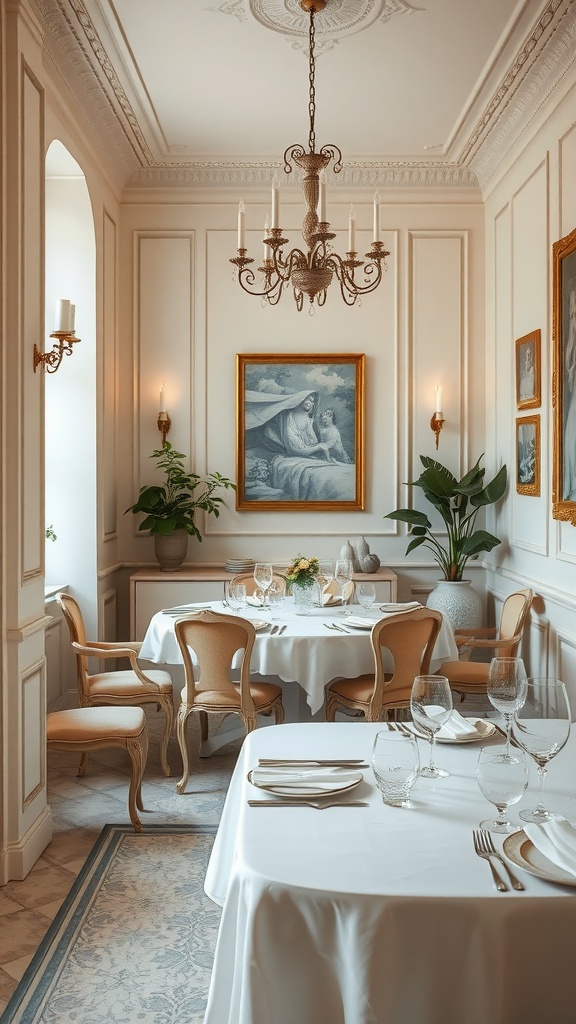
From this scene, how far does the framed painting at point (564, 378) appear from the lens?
428 centimetres

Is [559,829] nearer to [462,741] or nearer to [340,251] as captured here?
[462,741]

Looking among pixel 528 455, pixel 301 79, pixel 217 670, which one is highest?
pixel 301 79

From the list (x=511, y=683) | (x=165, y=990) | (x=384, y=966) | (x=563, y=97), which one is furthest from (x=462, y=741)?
(x=563, y=97)

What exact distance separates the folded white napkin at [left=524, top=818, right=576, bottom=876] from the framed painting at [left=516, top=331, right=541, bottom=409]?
3.79m

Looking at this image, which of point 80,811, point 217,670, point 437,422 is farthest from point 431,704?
point 437,422

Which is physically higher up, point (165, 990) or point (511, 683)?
point (511, 683)

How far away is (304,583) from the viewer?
4578mm

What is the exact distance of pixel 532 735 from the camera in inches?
62.4

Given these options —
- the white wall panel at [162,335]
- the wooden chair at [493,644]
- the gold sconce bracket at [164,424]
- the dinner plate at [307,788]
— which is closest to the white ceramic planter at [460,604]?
the wooden chair at [493,644]

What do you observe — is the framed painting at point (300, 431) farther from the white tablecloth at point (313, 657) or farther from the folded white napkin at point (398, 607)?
the white tablecloth at point (313, 657)

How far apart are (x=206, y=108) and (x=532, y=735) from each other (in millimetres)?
4744

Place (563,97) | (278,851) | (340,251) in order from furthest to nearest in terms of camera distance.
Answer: (340,251) → (563,97) → (278,851)

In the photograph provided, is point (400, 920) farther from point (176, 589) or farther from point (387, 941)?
point (176, 589)

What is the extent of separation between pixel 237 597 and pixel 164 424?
2.11 m
